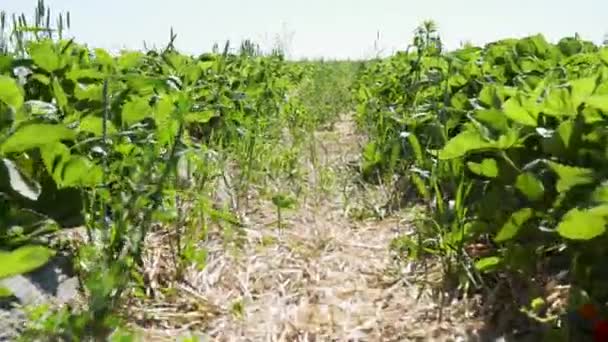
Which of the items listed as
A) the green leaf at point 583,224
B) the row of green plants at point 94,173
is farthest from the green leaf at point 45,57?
the green leaf at point 583,224

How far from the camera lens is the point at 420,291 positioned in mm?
2312

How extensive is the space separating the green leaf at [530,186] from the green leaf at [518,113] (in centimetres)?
18

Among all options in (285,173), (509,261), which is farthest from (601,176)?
(285,173)

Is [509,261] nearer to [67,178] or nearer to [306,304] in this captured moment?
[306,304]

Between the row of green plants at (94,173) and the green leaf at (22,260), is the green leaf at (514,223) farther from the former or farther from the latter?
the green leaf at (22,260)

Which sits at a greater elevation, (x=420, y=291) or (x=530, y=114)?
(x=530, y=114)

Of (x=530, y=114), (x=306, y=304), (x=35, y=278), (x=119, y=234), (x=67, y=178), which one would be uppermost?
(x=530, y=114)

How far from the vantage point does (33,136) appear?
1925 mm

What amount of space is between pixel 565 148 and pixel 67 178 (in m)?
1.27

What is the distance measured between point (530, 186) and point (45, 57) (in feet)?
5.31

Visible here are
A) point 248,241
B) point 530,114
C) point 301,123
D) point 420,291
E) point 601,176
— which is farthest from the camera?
point 301,123

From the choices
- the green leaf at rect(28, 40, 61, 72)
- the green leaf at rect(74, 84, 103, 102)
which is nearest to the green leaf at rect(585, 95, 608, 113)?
the green leaf at rect(74, 84, 103, 102)

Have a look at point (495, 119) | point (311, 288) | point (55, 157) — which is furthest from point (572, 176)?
point (55, 157)

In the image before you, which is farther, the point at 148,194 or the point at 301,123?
Answer: the point at 301,123
